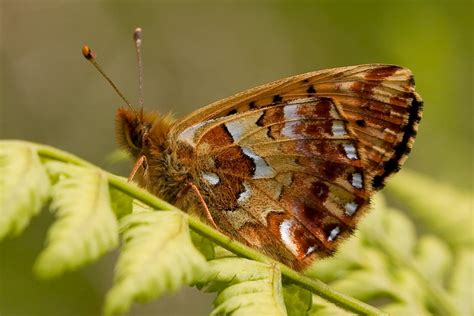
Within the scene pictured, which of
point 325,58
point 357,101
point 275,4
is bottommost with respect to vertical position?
point 325,58

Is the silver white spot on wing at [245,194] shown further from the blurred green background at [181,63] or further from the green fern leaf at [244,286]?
the blurred green background at [181,63]

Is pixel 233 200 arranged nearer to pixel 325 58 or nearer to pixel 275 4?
pixel 325 58

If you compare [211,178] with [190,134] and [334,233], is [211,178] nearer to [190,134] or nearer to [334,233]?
[190,134]

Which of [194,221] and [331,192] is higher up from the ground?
[194,221]

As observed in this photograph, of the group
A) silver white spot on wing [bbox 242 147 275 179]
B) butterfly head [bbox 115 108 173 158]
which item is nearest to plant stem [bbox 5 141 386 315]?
silver white spot on wing [bbox 242 147 275 179]

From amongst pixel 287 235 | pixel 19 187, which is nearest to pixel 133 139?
pixel 287 235

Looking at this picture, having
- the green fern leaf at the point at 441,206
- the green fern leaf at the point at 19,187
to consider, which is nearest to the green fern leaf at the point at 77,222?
the green fern leaf at the point at 19,187

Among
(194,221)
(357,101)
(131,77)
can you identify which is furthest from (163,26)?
(194,221)
